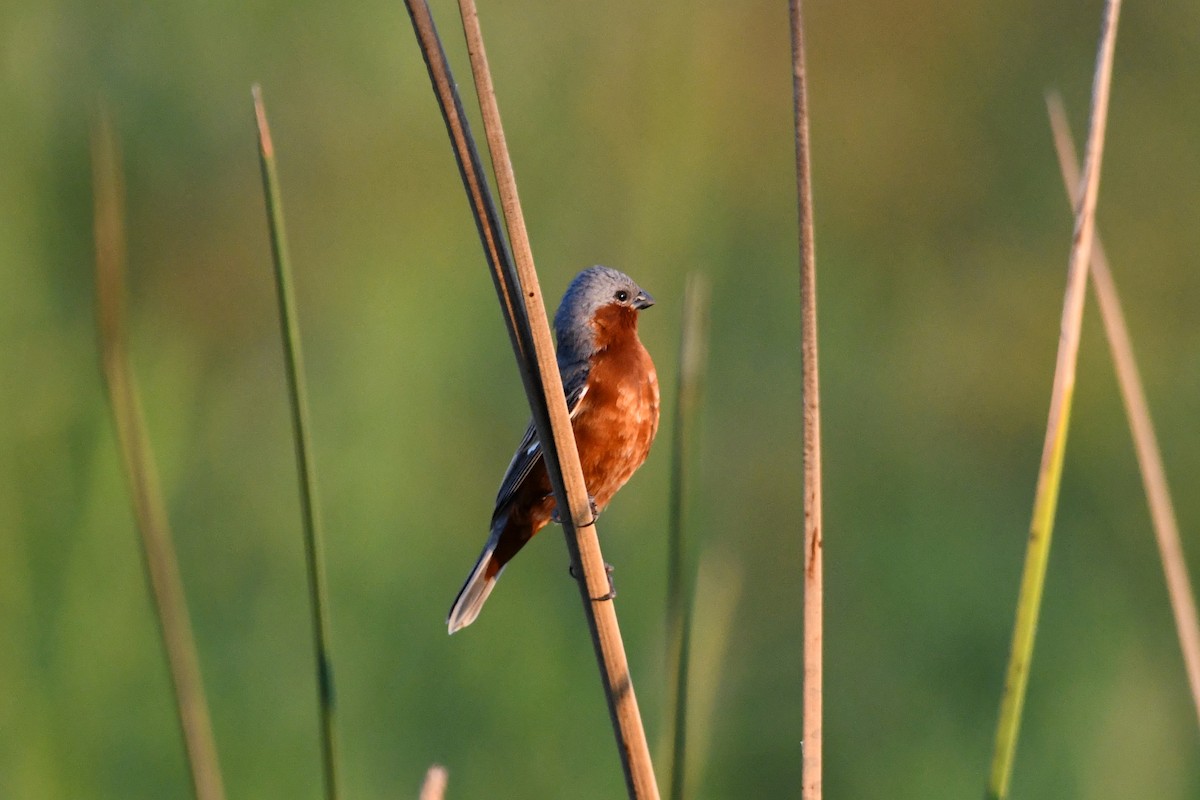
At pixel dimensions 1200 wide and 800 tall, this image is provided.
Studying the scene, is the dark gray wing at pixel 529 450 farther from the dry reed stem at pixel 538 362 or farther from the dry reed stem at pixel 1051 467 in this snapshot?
the dry reed stem at pixel 1051 467

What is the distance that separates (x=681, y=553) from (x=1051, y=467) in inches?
27.1

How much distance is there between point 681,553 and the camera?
2396mm

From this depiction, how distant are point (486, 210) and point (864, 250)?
564 centimetres

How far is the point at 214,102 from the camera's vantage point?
20.7 feet

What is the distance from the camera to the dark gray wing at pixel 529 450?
3.35 meters

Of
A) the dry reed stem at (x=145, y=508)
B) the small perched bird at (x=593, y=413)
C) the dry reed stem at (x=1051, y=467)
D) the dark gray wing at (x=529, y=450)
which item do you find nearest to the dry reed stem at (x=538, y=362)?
the dry reed stem at (x=1051, y=467)

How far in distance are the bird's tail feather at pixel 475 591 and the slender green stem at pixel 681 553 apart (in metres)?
0.99

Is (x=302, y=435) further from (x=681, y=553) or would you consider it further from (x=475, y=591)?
(x=475, y=591)

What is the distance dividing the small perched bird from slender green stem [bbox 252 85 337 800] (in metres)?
1.16

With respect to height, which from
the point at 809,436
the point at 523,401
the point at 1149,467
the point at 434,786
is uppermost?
the point at 523,401

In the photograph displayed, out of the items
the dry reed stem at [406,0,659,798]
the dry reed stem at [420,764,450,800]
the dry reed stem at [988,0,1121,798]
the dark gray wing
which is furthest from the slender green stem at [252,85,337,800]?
the dark gray wing

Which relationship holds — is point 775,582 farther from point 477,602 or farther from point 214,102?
point 214,102

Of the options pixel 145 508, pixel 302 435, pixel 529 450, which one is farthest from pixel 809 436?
pixel 529 450

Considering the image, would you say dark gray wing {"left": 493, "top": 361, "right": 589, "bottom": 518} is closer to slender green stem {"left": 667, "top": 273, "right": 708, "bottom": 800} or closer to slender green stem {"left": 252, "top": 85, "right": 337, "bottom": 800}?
slender green stem {"left": 667, "top": 273, "right": 708, "bottom": 800}
